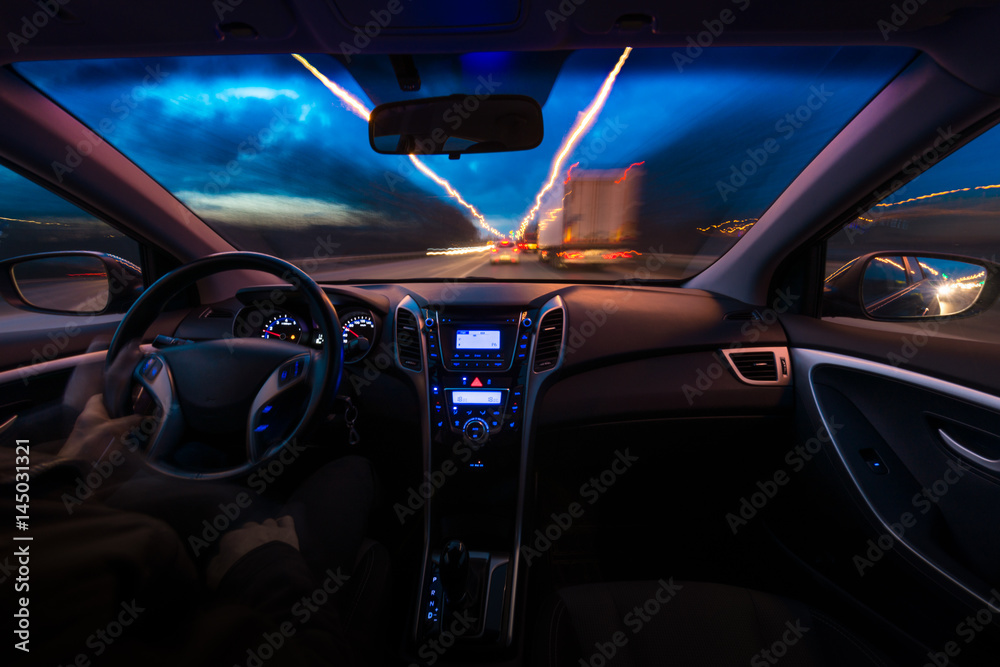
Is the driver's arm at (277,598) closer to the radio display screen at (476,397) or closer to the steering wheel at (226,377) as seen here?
the steering wheel at (226,377)

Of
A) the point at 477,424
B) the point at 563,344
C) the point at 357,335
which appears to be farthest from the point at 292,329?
the point at 563,344

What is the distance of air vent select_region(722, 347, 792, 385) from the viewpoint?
8.48 feet

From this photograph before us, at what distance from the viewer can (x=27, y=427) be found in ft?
4.90

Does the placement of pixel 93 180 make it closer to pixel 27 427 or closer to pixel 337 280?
pixel 27 427

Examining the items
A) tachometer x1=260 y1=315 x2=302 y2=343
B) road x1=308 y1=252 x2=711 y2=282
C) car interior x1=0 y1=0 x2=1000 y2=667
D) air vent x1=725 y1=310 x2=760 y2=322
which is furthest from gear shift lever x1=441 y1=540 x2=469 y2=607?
air vent x1=725 y1=310 x2=760 y2=322

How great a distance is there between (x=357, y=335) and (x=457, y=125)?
49.2 inches

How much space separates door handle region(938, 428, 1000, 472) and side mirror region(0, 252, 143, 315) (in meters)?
4.00

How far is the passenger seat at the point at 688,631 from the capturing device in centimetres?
142

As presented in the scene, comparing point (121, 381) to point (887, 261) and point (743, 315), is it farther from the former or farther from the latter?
point (887, 261)

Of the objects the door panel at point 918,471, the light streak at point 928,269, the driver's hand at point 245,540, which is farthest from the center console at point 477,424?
the light streak at point 928,269

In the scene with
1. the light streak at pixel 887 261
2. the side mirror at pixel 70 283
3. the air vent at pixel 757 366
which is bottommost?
the air vent at pixel 757 366

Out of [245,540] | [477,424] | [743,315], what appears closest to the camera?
[245,540]

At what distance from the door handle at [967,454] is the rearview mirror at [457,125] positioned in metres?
2.22

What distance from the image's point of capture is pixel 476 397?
2.52 meters
